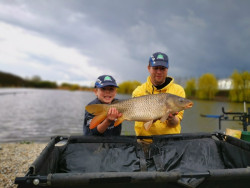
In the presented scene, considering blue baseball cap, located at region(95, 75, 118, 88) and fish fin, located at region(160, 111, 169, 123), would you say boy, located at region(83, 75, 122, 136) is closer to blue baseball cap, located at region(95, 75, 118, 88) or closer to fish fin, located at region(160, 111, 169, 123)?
blue baseball cap, located at region(95, 75, 118, 88)

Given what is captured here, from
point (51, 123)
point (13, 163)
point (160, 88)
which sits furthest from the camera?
point (51, 123)

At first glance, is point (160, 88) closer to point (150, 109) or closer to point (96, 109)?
point (150, 109)

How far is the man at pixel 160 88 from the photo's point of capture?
8.36 ft

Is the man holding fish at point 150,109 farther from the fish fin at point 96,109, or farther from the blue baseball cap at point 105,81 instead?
the blue baseball cap at point 105,81

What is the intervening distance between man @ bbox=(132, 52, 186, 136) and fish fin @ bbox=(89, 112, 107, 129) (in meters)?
0.66

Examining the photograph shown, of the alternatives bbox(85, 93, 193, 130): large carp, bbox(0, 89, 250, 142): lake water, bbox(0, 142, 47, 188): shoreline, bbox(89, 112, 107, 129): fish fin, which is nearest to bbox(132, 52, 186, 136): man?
bbox(85, 93, 193, 130): large carp

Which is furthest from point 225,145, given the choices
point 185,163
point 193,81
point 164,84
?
point 193,81

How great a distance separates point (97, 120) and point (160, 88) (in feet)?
3.37

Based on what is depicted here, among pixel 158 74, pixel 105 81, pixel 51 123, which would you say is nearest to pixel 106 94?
pixel 105 81

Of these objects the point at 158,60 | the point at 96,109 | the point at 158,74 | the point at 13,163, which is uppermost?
the point at 158,60

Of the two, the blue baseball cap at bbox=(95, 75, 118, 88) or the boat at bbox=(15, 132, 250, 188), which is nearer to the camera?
the boat at bbox=(15, 132, 250, 188)

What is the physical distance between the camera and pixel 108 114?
7.51 ft

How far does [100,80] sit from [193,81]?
46.7 m

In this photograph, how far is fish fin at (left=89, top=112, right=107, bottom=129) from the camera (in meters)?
2.19
